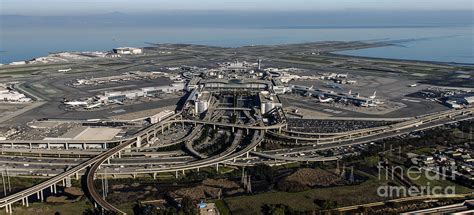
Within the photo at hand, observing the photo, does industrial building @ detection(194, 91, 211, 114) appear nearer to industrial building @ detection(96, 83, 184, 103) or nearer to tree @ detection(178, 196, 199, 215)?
industrial building @ detection(96, 83, 184, 103)

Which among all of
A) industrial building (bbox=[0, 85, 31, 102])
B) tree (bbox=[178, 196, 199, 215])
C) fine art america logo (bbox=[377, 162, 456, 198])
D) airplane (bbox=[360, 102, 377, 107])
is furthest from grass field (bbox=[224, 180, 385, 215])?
Result: industrial building (bbox=[0, 85, 31, 102])

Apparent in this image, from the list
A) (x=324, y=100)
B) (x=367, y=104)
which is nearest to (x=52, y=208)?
(x=324, y=100)

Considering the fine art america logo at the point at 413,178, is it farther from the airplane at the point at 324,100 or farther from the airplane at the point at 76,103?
the airplane at the point at 76,103

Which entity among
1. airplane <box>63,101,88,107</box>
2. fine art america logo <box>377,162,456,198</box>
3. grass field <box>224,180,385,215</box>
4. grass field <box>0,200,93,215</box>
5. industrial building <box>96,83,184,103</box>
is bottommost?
grass field <box>0,200,93,215</box>

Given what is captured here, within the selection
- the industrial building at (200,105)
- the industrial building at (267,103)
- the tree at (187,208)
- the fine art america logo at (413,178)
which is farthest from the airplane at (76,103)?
the fine art america logo at (413,178)

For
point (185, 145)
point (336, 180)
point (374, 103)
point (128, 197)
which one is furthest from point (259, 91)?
point (128, 197)

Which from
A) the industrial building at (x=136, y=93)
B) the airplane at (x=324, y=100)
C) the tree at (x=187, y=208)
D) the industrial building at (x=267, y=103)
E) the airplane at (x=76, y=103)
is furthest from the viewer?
the industrial building at (x=136, y=93)

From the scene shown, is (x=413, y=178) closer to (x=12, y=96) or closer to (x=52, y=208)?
(x=52, y=208)

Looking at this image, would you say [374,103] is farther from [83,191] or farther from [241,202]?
[83,191]
